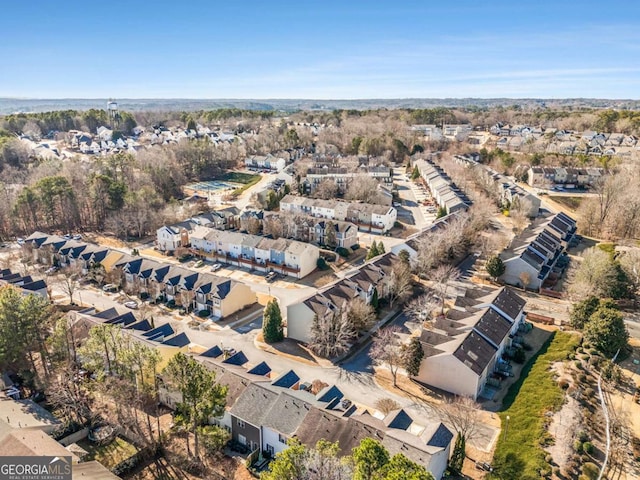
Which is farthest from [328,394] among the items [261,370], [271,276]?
[271,276]

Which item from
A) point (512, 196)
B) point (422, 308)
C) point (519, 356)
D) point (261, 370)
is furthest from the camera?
point (512, 196)

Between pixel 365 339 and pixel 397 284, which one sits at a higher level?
pixel 397 284

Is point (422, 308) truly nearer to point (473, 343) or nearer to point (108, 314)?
point (473, 343)

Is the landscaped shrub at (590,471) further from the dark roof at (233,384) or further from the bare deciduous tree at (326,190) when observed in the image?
the bare deciduous tree at (326,190)

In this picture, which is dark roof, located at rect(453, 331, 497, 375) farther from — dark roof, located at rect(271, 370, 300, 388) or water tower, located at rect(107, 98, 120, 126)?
water tower, located at rect(107, 98, 120, 126)

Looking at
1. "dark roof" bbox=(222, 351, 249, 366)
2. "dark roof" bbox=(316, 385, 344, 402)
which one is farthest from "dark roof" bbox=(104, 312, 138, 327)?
"dark roof" bbox=(316, 385, 344, 402)

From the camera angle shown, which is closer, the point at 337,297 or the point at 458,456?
the point at 458,456

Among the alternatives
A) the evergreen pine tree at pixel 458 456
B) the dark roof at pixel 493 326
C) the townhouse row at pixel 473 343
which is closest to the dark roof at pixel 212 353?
the townhouse row at pixel 473 343

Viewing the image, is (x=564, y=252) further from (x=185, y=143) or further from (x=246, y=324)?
(x=185, y=143)
